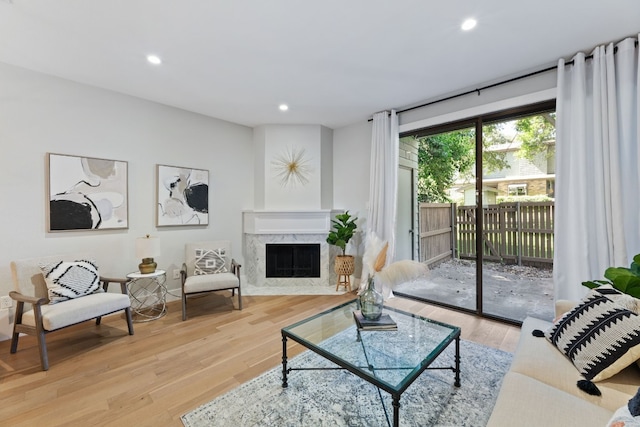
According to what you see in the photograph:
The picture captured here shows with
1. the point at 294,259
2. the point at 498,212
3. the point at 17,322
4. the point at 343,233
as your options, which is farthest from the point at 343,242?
the point at 17,322

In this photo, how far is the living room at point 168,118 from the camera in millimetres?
2111

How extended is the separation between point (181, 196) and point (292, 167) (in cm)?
173

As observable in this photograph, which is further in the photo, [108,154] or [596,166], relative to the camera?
[108,154]

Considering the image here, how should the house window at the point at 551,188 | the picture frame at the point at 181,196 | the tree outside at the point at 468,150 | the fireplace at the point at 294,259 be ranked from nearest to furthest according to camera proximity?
1. the house window at the point at 551,188
2. the tree outside at the point at 468,150
3. the picture frame at the point at 181,196
4. the fireplace at the point at 294,259

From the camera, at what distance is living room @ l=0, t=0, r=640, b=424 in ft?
6.93

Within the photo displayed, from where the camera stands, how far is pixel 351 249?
4516 millimetres

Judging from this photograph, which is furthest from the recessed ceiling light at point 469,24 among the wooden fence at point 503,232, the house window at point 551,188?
the wooden fence at point 503,232

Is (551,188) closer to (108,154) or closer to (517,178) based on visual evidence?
(517,178)

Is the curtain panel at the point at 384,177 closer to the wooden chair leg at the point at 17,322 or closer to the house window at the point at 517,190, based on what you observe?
the house window at the point at 517,190

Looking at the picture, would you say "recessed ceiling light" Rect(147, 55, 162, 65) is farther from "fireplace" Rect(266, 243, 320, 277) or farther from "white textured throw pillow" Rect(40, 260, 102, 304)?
"fireplace" Rect(266, 243, 320, 277)

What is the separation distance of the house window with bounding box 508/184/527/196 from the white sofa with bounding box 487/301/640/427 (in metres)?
1.96

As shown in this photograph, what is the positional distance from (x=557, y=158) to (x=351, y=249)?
9.35 feet

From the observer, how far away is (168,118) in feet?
12.0

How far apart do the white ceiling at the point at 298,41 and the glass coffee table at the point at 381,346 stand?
7.56 ft
